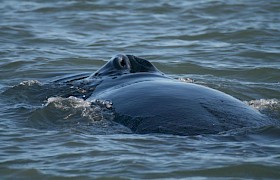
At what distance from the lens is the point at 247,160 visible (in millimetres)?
7105

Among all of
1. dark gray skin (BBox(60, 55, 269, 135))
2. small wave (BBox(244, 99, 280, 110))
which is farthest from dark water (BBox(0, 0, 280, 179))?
dark gray skin (BBox(60, 55, 269, 135))

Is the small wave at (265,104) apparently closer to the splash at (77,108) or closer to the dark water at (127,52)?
the dark water at (127,52)

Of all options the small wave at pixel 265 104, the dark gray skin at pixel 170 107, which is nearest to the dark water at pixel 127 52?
the small wave at pixel 265 104

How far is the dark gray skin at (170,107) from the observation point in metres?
7.89

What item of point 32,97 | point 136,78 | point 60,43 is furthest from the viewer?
point 60,43

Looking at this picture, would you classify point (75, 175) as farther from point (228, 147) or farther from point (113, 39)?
point (113, 39)

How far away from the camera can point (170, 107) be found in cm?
819

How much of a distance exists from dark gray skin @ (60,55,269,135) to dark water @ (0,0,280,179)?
0.17 meters

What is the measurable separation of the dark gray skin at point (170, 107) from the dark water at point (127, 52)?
6.8 inches

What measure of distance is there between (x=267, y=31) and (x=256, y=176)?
1112 cm

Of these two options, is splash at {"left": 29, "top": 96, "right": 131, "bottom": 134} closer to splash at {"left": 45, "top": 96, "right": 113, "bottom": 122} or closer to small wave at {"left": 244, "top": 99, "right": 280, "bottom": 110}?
splash at {"left": 45, "top": 96, "right": 113, "bottom": 122}

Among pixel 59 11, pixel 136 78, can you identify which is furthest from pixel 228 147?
pixel 59 11

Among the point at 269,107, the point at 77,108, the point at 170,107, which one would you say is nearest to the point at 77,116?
the point at 77,108

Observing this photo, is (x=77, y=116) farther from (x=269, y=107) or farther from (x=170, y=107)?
(x=269, y=107)
